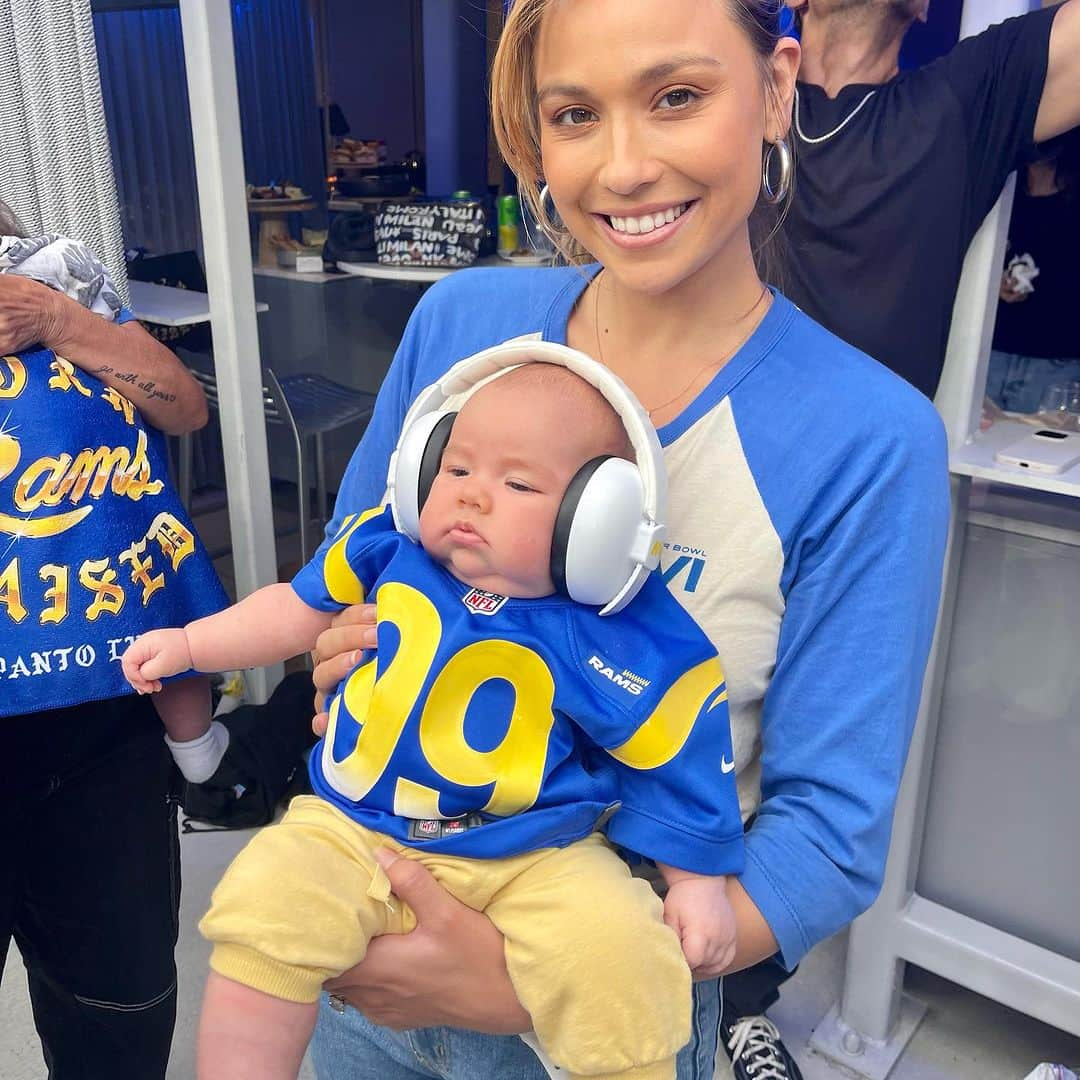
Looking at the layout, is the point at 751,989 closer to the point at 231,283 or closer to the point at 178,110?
the point at 231,283

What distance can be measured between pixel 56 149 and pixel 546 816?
260cm

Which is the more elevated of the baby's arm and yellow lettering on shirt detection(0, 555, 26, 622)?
the baby's arm

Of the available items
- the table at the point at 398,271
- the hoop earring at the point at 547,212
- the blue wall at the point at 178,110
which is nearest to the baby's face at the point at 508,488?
the hoop earring at the point at 547,212

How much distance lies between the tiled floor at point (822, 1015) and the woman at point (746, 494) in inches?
62.1

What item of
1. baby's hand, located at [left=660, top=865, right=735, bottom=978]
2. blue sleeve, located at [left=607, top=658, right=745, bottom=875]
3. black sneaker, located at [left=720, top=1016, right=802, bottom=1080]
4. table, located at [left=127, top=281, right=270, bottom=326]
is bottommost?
black sneaker, located at [left=720, top=1016, right=802, bottom=1080]

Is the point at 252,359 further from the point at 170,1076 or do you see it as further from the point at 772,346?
the point at 772,346

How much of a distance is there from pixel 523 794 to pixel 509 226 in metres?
3.46

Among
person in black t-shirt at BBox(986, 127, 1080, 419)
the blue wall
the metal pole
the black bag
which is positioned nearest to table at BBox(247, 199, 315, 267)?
the metal pole

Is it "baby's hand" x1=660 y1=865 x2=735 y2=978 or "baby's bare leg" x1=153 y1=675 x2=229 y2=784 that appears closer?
"baby's hand" x1=660 y1=865 x2=735 y2=978

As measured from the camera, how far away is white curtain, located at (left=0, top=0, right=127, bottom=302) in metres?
2.66

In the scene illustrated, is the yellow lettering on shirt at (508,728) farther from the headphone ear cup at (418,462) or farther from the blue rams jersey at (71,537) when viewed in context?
the blue rams jersey at (71,537)

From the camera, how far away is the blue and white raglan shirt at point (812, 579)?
2.99ft

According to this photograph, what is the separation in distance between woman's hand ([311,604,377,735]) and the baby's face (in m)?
0.11

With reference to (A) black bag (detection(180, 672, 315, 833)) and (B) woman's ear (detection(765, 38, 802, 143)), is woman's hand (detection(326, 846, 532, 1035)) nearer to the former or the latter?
(B) woman's ear (detection(765, 38, 802, 143))
